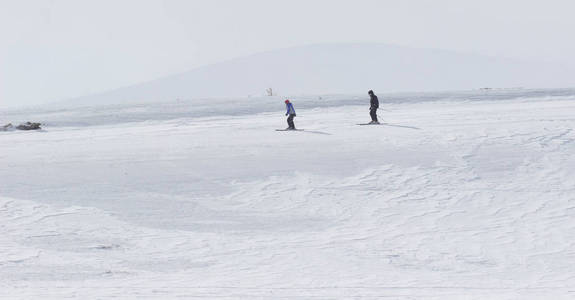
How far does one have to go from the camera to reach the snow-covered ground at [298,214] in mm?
10859

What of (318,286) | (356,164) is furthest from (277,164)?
(318,286)

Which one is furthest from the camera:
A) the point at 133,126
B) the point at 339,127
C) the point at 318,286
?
the point at 133,126

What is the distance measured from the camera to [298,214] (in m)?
15.8

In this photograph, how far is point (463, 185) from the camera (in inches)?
705

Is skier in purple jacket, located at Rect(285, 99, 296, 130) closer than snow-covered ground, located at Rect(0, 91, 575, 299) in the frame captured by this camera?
No

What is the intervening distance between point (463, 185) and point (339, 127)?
956 cm

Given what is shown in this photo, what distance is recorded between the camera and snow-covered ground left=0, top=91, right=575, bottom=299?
1086 cm

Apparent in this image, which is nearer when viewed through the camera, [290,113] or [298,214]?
[298,214]

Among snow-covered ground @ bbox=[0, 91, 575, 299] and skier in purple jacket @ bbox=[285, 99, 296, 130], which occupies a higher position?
skier in purple jacket @ bbox=[285, 99, 296, 130]

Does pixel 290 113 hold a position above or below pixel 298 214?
above

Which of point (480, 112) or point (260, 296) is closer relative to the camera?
point (260, 296)

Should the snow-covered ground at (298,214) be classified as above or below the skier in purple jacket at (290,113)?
below

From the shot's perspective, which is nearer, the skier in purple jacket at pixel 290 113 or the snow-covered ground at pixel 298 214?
the snow-covered ground at pixel 298 214

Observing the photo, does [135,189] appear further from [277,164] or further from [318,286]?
[318,286]
